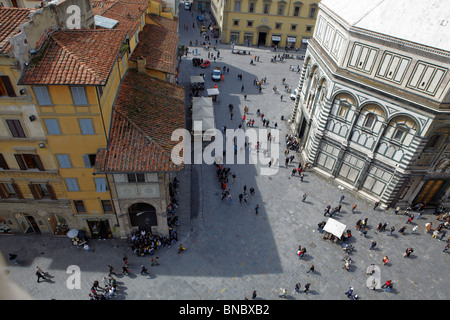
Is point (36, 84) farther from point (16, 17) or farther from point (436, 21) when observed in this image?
point (436, 21)

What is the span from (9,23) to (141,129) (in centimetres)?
1186

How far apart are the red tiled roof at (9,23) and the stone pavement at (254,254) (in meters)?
17.1

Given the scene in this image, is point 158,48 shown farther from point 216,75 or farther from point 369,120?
point 369,120

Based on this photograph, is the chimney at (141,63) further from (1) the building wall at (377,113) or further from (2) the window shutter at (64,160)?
(1) the building wall at (377,113)

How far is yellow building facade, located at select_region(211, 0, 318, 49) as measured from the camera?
70812 mm

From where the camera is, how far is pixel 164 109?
1223 inches

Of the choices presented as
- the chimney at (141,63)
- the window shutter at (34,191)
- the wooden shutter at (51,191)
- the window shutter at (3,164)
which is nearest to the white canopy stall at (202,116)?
the chimney at (141,63)

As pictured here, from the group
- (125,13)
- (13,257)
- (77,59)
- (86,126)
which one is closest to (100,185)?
(86,126)

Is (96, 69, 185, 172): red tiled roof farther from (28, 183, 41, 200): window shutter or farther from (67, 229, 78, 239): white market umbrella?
(67, 229, 78, 239): white market umbrella

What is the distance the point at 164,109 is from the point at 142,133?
214 inches

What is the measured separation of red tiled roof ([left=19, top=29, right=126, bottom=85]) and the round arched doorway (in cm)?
1247

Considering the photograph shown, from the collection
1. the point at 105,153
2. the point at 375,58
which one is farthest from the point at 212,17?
the point at 105,153

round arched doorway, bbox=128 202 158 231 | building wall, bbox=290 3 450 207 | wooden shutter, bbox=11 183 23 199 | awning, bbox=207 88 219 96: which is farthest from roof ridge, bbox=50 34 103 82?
awning, bbox=207 88 219 96

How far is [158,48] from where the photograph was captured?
3966 cm
